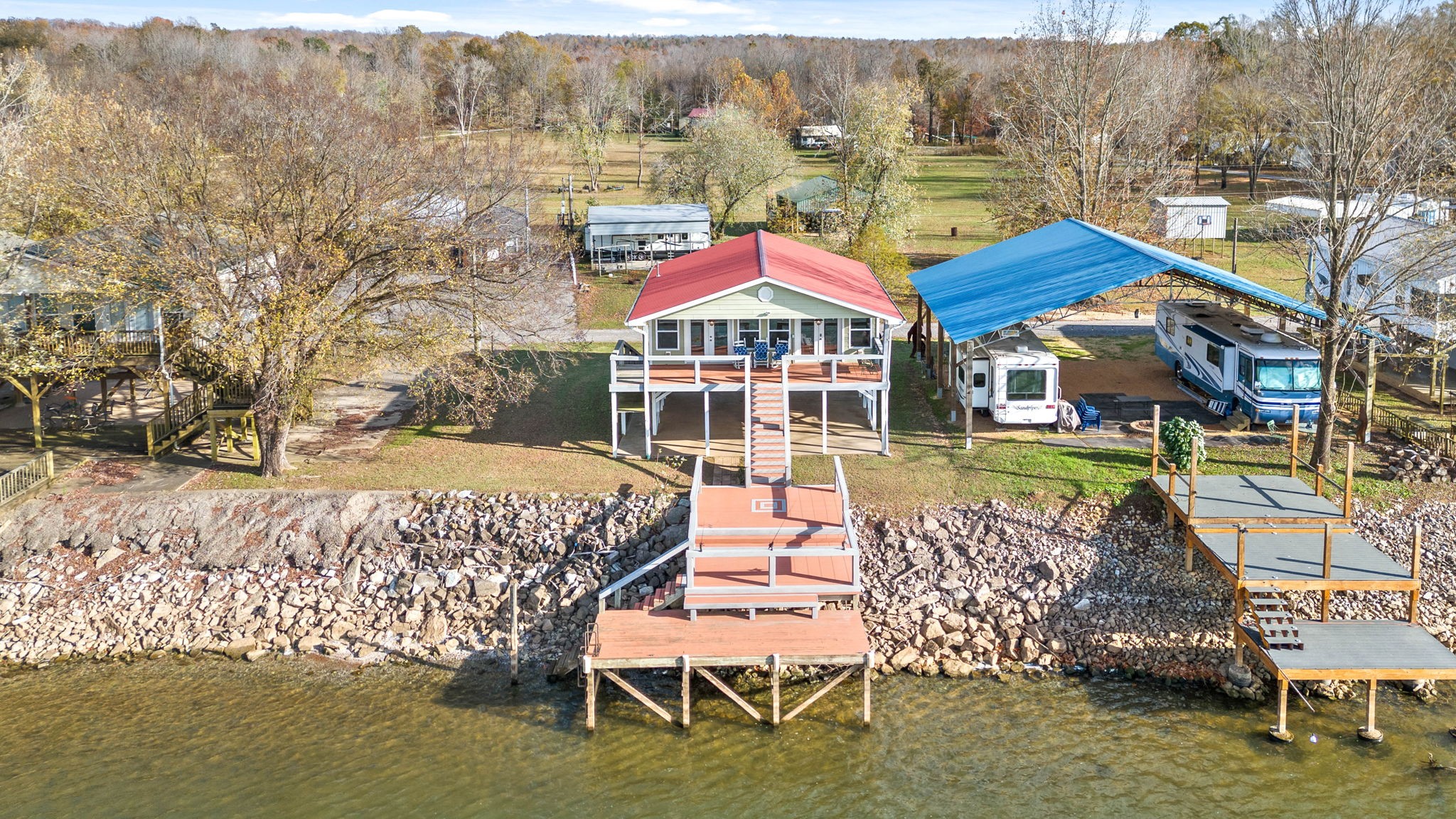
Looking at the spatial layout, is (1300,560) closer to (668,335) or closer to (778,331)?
(778,331)

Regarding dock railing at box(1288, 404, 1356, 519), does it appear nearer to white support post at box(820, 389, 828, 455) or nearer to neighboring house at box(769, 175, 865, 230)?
white support post at box(820, 389, 828, 455)

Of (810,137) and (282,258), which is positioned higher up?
(810,137)

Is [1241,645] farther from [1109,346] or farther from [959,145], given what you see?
[959,145]

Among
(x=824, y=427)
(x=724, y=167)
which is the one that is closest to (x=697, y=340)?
(x=824, y=427)

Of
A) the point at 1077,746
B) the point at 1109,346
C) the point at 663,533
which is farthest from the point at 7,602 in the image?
the point at 1109,346

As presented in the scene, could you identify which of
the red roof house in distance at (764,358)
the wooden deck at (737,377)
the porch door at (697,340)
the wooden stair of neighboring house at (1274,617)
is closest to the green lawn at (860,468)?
the red roof house in distance at (764,358)
